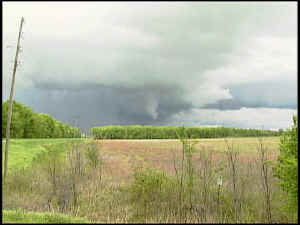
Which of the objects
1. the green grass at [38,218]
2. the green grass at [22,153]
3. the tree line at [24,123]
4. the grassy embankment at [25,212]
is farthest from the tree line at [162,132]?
the green grass at [38,218]

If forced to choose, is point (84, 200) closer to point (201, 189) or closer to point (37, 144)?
point (201, 189)

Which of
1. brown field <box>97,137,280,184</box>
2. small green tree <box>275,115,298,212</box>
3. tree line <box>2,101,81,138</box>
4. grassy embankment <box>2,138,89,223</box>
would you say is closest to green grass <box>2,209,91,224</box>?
grassy embankment <box>2,138,89,223</box>

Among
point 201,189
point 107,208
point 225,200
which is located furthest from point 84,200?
point 225,200

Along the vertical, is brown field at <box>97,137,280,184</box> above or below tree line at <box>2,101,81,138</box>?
below

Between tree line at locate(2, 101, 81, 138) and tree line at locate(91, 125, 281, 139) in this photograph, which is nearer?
tree line at locate(2, 101, 81, 138)

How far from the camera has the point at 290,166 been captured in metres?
7.73

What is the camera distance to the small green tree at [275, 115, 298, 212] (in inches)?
306

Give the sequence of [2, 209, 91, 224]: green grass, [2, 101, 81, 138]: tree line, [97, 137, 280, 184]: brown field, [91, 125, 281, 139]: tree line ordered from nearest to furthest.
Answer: [2, 209, 91, 224]: green grass < [97, 137, 280, 184]: brown field < [2, 101, 81, 138]: tree line < [91, 125, 281, 139]: tree line

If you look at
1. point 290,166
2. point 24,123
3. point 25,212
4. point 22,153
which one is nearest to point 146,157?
point 22,153

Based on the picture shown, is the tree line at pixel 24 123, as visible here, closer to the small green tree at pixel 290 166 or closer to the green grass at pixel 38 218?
the green grass at pixel 38 218

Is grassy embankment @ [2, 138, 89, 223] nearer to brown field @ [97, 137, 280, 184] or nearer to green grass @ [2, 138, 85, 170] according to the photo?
green grass @ [2, 138, 85, 170]

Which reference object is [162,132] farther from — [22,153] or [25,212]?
[25,212]

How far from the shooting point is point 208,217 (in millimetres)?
9328

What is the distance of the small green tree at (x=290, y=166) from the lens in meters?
Answer: 7.76
